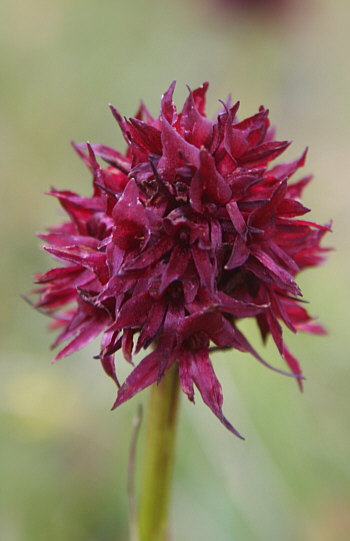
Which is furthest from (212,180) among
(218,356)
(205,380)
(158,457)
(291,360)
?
(218,356)

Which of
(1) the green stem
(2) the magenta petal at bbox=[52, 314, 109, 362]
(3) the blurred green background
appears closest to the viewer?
(2) the magenta petal at bbox=[52, 314, 109, 362]

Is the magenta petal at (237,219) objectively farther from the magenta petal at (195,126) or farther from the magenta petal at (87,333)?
the magenta petal at (87,333)

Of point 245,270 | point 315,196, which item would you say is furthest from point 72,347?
point 315,196

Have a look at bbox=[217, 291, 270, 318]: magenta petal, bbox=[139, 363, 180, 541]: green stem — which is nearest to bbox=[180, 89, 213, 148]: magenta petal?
bbox=[217, 291, 270, 318]: magenta petal

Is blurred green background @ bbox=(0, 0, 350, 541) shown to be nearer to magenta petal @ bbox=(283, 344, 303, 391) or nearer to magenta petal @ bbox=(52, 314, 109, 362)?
magenta petal @ bbox=(283, 344, 303, 391)

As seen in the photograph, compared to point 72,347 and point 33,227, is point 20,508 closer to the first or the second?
point 72,347
